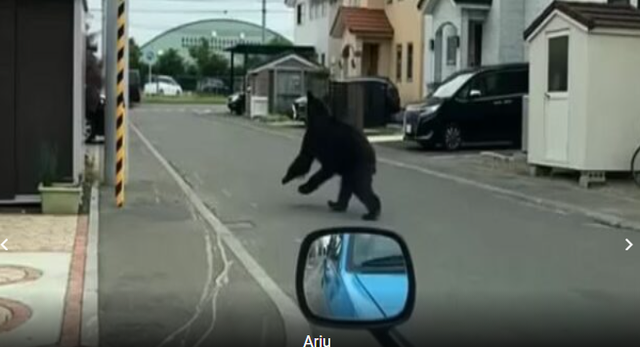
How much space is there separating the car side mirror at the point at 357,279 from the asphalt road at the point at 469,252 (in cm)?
157

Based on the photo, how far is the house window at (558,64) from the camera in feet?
56.1

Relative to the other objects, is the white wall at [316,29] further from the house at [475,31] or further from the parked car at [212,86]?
the house at [475,31]

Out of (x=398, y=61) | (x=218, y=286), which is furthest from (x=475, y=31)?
(x=218, y=286)

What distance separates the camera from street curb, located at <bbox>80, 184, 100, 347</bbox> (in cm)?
661

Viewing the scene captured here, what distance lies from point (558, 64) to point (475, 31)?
16225mm

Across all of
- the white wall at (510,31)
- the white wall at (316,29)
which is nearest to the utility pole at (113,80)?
the white wall at (510,31)

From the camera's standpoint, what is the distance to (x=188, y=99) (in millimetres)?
66375

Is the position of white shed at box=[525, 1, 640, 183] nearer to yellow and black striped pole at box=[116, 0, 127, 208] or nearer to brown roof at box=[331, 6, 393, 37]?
yellow and black striped pole at box=[116, 0, 127, 208]

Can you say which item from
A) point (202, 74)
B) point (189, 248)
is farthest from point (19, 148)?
point (202, 74)

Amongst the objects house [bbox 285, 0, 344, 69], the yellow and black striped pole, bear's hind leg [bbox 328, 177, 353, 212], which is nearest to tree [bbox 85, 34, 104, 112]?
the yellow and black striped pole

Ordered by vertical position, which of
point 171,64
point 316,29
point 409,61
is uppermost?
point 316,29

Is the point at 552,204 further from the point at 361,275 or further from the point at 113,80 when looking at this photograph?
the point at 361,275

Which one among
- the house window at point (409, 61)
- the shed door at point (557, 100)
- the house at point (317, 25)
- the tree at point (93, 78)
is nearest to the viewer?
the shed door at point (557, 100)

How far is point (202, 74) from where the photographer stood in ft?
235
